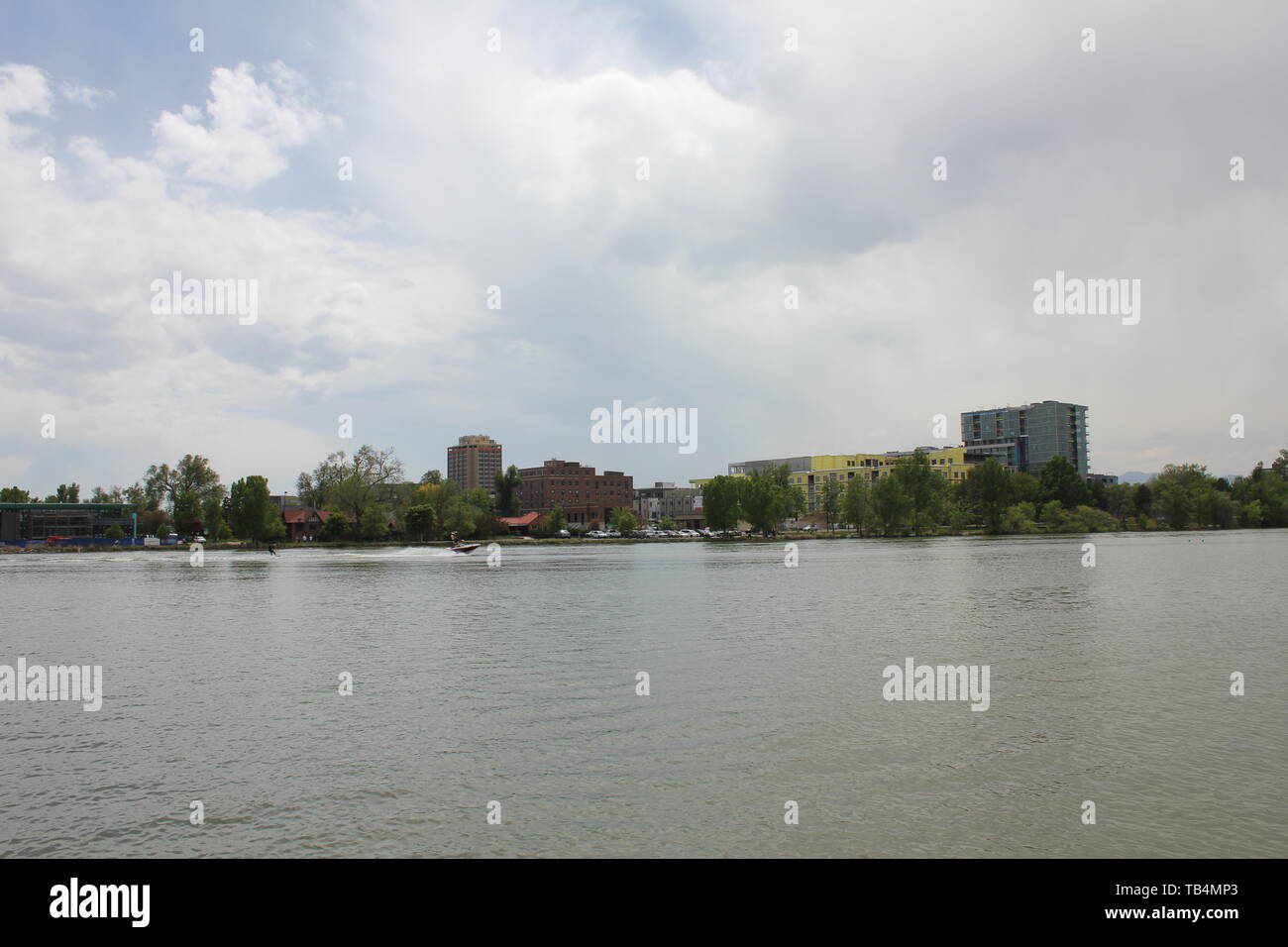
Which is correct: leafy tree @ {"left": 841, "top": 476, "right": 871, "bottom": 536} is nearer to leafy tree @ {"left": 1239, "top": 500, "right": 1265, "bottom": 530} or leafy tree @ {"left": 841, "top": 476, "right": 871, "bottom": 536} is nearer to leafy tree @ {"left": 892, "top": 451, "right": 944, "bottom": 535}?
leafy tree @ {"left": 892, "top": 451, "right": 944, "bottom": 535}

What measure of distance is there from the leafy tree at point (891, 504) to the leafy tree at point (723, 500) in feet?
102

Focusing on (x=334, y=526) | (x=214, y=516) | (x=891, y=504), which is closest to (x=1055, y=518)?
(x=891, y=504)

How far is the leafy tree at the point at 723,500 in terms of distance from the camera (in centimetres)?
19012

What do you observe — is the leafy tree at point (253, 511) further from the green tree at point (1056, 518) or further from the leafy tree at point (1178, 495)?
the leafy tree at point (1178, 495)

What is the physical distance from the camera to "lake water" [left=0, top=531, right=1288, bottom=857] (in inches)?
450

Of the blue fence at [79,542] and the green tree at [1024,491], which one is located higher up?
the green tree at [1024,491]

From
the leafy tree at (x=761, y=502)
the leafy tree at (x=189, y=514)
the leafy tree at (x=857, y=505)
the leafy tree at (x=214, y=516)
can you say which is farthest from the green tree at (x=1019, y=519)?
the leafy tree at (x=189, y=514)

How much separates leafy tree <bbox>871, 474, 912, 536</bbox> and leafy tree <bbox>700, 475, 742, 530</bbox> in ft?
102

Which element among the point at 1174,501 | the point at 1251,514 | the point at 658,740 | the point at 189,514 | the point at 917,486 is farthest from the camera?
the point at 189,514

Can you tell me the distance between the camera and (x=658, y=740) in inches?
625

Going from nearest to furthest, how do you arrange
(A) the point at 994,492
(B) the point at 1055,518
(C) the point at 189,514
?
(A) the point at 994,492 < (B) the point at 1055,518 < (C) the point at 189,514

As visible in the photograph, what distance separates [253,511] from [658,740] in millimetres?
152669

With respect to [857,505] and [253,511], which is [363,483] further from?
[857,505]
